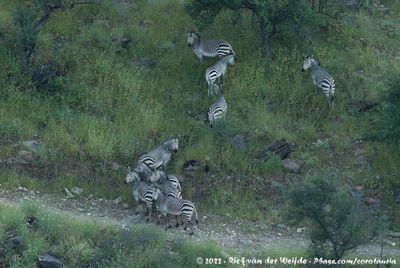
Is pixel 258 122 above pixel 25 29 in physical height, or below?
below

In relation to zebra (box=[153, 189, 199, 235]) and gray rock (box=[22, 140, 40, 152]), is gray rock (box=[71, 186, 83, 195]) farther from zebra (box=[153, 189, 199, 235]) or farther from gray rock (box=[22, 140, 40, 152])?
zebra (box=[153, 189, 199, 235])

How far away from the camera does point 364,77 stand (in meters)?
24.0

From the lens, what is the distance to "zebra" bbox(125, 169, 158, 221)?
19094 mm

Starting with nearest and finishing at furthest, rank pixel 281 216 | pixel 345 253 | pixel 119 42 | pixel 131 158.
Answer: pixel 345 253 → pixel 281 216 → pixel 131 158 → pixel 119 42

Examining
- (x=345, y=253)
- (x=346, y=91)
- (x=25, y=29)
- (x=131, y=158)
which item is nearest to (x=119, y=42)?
(x=25, y=29)

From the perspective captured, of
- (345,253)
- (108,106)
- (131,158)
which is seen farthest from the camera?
(108,106)

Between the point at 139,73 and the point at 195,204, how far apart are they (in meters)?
5.16

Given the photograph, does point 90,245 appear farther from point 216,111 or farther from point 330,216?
point 216,111

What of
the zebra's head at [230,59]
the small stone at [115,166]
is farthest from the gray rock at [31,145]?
the zebra's head at [230,59]

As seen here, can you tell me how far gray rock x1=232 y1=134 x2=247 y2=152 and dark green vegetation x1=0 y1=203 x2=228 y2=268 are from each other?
13.2ft

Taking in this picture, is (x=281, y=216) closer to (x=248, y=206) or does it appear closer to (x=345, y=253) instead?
(x=248, y=206)

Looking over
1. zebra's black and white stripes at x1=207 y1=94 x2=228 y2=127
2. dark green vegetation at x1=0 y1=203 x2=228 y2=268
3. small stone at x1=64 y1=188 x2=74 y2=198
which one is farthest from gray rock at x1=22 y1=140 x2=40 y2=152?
zebra's black and white stripes at x1=207 y1=94 x2=228 y2=127

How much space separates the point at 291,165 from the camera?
21219mm

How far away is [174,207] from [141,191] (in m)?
0.97
